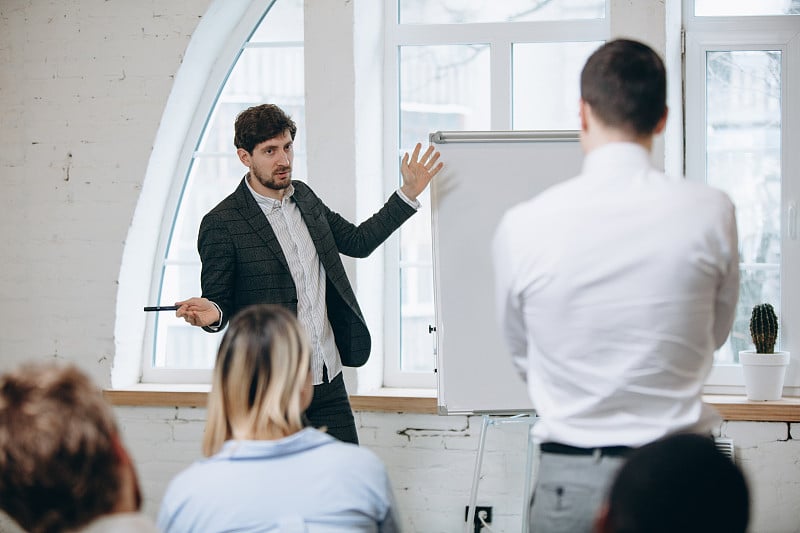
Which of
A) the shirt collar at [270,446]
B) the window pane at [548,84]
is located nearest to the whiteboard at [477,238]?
the window pane at [548,84]

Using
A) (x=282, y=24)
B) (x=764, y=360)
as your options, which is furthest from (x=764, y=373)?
(x=282, y=24)

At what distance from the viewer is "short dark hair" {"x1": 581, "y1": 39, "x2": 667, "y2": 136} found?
1551 millimetres

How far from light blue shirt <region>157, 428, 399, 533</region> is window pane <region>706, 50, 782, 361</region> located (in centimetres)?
243

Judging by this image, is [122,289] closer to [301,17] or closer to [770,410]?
[301,17]

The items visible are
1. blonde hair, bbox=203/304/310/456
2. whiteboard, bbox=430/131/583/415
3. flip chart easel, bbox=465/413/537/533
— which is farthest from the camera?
flip chart easel, bbox=465/413/537/533

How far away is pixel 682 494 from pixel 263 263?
2.05 meters

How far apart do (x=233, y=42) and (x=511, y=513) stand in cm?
218

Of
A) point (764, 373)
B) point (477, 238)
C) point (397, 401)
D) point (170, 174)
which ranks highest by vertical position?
point (170, 174)

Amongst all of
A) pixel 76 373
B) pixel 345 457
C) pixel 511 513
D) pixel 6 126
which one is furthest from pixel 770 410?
pixel 6 126

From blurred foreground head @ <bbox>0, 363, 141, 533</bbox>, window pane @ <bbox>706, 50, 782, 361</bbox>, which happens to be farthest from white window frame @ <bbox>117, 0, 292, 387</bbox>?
blurred foreground head @ <bbox>0, 363, 141, 533</bbox>

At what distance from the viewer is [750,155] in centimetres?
358

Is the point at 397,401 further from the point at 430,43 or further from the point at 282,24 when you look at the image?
the point at 282,24

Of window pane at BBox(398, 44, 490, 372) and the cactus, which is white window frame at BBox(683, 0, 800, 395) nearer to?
the cactus

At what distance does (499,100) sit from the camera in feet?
12.2
